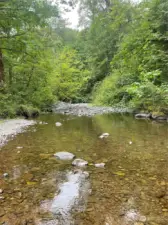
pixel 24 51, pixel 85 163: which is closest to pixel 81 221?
pixel 85 163

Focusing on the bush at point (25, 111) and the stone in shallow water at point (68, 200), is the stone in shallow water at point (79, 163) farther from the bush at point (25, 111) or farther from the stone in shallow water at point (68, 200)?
the bush at point (25, 111)

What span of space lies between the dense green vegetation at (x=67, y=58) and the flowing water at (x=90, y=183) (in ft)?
14.3

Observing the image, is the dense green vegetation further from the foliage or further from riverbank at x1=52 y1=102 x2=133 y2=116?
riverbank at x1=52 y1=102 x2=133 y2=116

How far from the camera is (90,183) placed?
9.02ft

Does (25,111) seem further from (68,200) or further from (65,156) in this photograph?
(68,200)

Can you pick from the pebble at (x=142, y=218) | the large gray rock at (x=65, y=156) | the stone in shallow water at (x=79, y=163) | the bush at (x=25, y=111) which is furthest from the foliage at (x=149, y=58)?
the pebble at (x=142, y=218)

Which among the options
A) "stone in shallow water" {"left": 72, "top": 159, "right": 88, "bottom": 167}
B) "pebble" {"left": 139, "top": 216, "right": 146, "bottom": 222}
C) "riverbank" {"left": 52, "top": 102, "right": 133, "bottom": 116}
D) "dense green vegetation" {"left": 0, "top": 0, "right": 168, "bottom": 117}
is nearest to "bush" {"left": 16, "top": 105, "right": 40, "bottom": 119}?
"dense green vegetation" {"left": 0, "top": 0, "right": 168, "bottom": 117}

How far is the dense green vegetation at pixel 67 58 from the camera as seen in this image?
761cm

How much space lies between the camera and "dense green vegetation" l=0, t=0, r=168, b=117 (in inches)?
300

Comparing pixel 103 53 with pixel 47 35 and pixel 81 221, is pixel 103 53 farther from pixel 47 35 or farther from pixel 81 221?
pixel 81 221

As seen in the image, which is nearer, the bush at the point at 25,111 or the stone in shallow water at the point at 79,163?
the stone in shallow water at the point at 79,163

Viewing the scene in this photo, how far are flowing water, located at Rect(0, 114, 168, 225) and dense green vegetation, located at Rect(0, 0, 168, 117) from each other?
171 inches

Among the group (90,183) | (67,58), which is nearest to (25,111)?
(90,183)

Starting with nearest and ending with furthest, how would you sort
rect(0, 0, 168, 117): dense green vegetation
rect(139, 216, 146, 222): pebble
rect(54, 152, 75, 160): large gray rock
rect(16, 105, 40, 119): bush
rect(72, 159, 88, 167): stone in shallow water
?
1. rect(139, 216, 146, 222): pebble
2. rect(72, 159, 88, 167): stone in shallow water
3. rect(54, 152, 75, 160): large gray rock
4. rect(0, 0, 168, 117): dense green vegetation
5. rect(16, 105, 40, 119): bush
